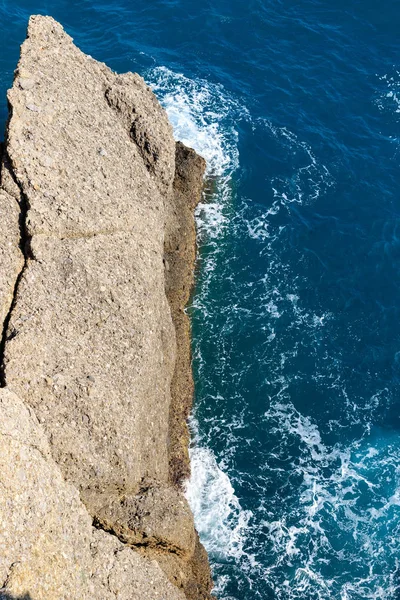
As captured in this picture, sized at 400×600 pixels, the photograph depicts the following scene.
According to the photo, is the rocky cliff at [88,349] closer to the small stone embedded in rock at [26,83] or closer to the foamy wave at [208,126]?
the small stone embedded in rock at [26,83]

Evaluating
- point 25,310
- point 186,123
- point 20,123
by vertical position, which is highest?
point 186,123

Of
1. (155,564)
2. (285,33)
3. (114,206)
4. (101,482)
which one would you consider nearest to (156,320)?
(114,206)

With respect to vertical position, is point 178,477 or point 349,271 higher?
point 349,271

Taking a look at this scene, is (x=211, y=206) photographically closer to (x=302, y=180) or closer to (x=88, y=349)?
(x=302, y=180)

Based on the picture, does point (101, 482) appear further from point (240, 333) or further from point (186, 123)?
point (186, 123)

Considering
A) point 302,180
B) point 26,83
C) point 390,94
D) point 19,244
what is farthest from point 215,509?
point 390,94

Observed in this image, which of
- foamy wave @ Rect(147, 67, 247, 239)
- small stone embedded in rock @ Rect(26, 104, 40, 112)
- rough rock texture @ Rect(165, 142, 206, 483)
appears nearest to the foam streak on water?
foamy wave @ Rect(147, 67, 247, 239)

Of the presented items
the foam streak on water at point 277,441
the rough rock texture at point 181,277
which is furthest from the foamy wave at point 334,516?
the rough rock texture at point 181,277

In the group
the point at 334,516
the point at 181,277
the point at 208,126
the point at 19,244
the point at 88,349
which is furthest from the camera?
the point at 208,126
